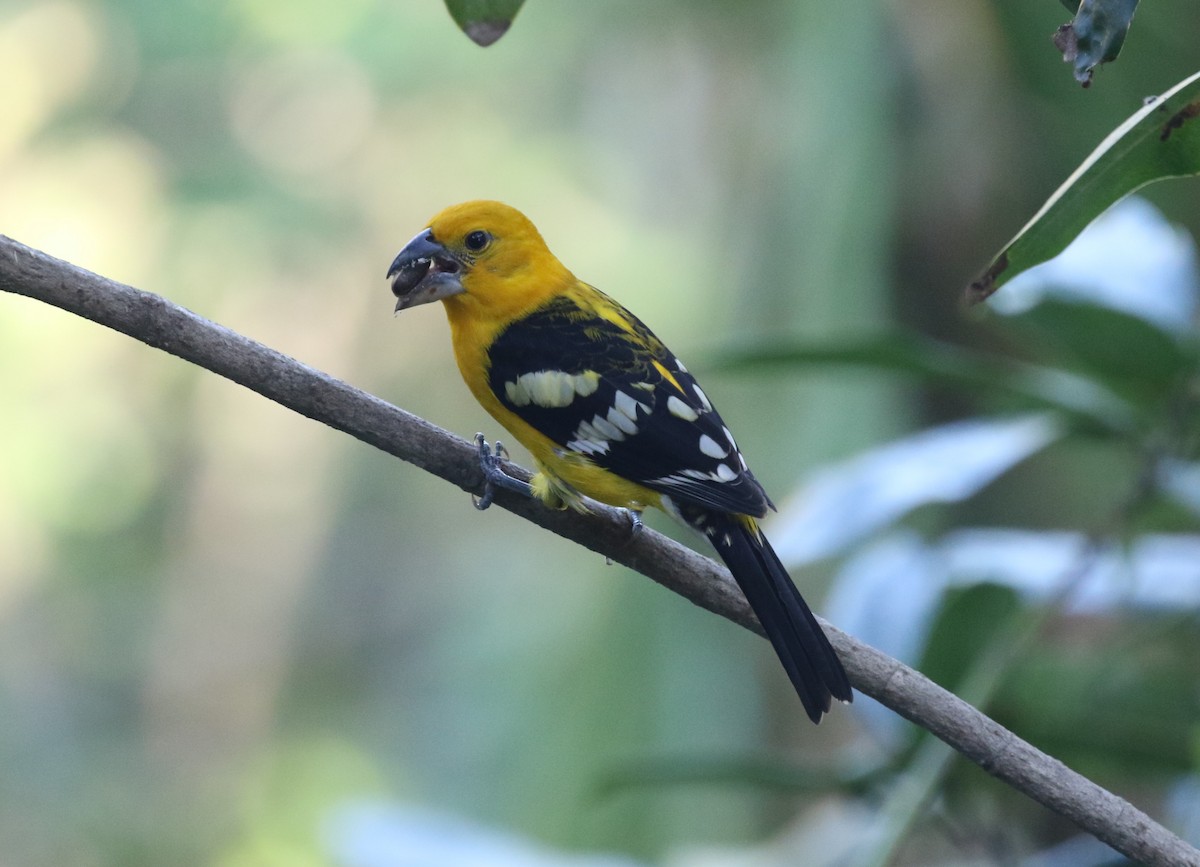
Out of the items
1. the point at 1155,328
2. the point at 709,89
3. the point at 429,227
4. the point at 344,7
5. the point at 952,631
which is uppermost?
the point at 344,7

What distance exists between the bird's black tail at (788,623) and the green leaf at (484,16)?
1059 mm

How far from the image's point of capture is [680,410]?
265cm

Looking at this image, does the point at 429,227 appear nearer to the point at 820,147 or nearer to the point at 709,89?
the point at 820,147

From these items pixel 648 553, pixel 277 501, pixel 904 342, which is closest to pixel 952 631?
pixel 904 342

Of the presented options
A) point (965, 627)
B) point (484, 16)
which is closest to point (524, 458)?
point (965, 627)

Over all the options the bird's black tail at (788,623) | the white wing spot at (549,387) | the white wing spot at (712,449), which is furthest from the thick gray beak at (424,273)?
the bird's black tail at (788,623)

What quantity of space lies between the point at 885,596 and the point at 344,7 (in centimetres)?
862

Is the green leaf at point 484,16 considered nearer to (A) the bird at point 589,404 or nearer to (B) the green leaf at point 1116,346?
(A) the bird at point 589,404

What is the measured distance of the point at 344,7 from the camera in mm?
10023

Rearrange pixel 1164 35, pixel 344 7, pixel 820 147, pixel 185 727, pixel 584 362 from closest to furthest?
pixel 584 362
pixel 1164 35
pixel 820 147
pixel 344 7
pixel 185 727

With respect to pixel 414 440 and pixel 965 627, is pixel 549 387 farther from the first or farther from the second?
pixel 965 627

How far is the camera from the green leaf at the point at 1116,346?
2.35 m

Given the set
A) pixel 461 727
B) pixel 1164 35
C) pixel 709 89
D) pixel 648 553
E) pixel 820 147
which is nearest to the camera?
pixel 648 553

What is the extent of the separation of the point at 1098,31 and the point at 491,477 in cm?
111
